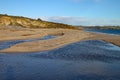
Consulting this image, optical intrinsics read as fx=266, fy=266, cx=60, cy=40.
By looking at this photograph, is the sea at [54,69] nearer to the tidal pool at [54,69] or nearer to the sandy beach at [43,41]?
the tidal pool at [54,69]

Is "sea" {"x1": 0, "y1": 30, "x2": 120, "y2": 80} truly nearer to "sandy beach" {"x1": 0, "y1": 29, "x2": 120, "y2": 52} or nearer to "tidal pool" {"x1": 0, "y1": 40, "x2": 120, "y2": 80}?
"tidal pool" {"x1": 0, "y1": 40, "x2": 120, "y2": 80}

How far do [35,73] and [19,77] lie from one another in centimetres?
146

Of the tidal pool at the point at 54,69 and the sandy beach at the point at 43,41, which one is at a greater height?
the tidal pool at the point at 54,69

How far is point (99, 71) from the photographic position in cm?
1781

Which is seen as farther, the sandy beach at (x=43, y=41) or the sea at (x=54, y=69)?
the sandy beach at (x=43, y=41)

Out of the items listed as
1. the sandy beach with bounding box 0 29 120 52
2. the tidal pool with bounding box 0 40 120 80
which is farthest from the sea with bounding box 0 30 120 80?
the sandy beach with bounding box 0 29 120 52

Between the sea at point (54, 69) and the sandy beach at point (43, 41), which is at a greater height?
the sea at point (54, 69)

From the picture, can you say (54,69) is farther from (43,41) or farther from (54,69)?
(43,41)

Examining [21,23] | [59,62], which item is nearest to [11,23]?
[21,23]

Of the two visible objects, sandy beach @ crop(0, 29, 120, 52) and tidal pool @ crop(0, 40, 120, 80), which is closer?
tidal pool @ crop(0, 40, 120, 80)

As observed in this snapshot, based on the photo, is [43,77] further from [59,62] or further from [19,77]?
[59,62]

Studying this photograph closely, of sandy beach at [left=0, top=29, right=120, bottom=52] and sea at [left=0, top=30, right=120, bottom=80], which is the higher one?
sea at [left=0, top=30, right=120, bottom=80]

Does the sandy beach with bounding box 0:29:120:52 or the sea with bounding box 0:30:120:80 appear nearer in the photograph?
the sea with bounding box 0:30:120:80

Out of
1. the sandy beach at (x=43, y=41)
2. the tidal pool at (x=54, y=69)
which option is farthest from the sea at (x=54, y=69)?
the sandy beach at (x=43, y=41)
